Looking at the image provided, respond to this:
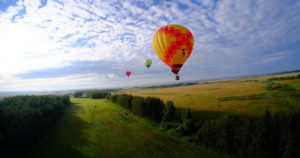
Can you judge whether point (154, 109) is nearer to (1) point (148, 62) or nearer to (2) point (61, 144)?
(1) point (148, 62)

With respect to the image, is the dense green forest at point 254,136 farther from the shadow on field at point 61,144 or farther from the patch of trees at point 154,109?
the shadow on field at point 61,144

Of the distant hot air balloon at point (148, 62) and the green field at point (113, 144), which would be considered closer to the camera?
the green field at point (113, 144)

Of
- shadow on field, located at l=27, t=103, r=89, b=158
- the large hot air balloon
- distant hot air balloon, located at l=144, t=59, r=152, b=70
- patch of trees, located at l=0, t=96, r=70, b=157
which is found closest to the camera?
the large hot air balloon

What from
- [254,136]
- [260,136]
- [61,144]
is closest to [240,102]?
[254,136]

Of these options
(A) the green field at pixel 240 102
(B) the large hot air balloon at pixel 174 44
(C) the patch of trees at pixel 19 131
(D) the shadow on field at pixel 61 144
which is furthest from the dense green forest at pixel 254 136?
(C) the patch of trees at pixel 19 131

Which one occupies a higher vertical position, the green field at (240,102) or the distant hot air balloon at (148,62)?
the distant hot air balloon at (148,62)

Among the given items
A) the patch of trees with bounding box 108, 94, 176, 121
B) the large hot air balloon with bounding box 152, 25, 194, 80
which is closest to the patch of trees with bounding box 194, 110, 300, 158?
the large hot air balloon with bounding box 152, 25, 194, 80

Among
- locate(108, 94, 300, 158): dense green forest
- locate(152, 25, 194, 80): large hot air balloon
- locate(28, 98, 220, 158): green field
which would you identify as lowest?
locate(28, 98, 220, 158): green field

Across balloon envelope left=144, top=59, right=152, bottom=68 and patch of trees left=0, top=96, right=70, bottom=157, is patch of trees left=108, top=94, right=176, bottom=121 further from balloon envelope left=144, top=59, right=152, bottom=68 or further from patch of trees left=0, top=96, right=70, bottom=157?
patch of trees left=0, top=96, right=70, bottom=157
